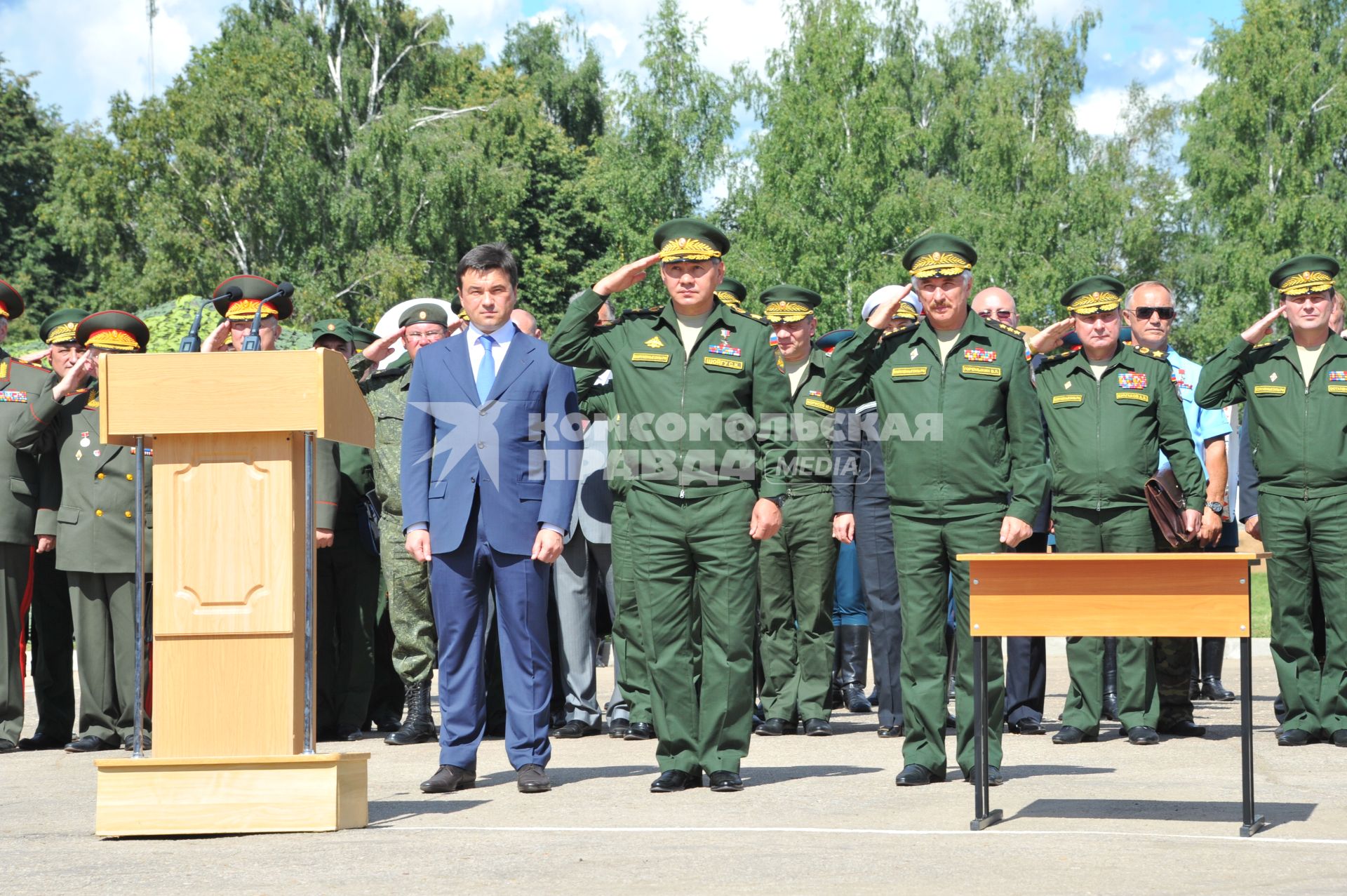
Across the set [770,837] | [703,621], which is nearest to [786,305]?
[703,621]

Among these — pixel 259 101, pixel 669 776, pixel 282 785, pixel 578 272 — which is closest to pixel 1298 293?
pixel 669 776

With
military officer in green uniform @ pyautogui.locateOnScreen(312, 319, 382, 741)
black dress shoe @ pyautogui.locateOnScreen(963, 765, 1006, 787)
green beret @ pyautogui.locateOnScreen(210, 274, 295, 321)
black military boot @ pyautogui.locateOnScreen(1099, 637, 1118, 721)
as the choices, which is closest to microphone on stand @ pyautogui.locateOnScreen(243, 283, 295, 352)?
green beret @ pyautogui.locateOnScreen(210, 274, 295, 321)

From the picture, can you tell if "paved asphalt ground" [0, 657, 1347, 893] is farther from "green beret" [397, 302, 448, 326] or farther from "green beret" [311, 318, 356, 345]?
"green beret" [311, 318, 356, 345]

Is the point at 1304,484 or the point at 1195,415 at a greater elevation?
the point at 1195,415

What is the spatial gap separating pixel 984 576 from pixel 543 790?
85.1 inches

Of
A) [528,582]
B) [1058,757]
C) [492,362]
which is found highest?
[492,362]

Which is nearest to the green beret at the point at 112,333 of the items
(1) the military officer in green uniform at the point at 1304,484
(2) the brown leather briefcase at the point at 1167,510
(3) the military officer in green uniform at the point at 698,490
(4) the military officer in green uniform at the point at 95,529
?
(4) the military officer in green uniform at the point at 95,529

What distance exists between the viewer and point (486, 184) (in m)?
41.2

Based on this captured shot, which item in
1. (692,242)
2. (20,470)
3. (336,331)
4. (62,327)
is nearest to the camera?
(692,242)

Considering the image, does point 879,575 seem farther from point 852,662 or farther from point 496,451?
point 496,451

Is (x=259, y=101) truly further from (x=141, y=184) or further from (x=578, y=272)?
(x=578, y=272)

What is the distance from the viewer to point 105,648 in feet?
30.7

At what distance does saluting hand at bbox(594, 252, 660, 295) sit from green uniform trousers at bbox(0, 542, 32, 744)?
4.17 m

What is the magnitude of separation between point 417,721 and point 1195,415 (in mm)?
5105
